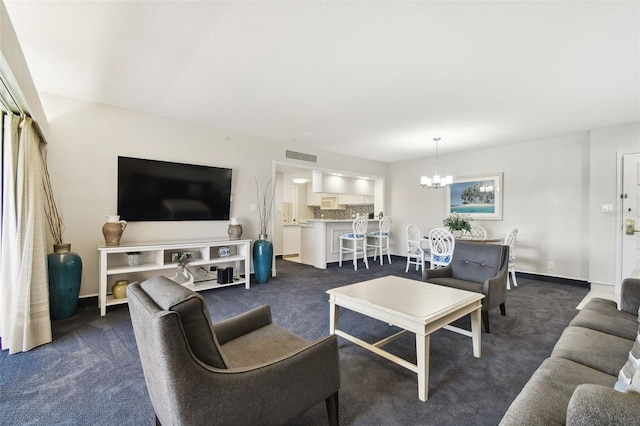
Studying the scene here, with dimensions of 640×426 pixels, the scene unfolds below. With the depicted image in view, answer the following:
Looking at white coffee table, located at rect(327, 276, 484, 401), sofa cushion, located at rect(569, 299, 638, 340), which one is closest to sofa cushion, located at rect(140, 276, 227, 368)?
white coffee table, located at rect(327, 276, 484, 401)

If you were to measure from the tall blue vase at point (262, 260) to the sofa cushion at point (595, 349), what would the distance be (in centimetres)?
373

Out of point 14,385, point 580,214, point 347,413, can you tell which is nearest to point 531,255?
point 580,214

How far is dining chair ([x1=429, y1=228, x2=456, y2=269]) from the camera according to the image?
442 centimetres

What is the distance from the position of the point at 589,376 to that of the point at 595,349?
0.32 meters

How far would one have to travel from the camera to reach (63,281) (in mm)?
2910

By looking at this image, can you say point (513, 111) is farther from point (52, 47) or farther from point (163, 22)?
point (52, 47)

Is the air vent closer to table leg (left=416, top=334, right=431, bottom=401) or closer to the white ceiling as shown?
the white ceiling

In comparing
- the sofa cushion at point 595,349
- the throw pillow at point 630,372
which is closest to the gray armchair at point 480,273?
the sofa cushion at point 595,349

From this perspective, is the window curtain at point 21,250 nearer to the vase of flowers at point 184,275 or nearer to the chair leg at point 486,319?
the vase of flowers at point 184,275

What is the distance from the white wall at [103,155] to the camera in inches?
130

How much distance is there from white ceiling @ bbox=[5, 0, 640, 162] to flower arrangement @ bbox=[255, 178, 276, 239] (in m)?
1.32

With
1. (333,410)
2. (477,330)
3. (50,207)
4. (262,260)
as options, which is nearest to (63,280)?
(50,207)

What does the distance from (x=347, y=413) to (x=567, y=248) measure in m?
5.13

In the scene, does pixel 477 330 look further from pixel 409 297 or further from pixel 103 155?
pixel 103 155
